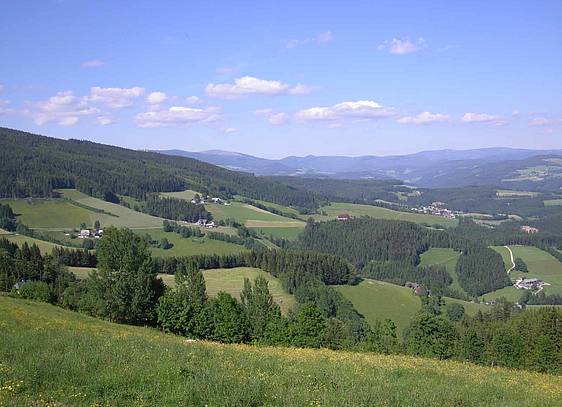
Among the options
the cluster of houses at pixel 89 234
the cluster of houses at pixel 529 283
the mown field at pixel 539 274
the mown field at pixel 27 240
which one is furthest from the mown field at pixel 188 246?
the cluster of houses at pixel 529 283

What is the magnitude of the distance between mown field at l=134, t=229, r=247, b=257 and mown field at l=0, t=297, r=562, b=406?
429ft

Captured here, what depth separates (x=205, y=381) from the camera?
539 inches

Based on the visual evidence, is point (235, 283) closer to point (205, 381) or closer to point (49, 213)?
point (49, 213)

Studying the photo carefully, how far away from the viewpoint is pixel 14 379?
1253 cm

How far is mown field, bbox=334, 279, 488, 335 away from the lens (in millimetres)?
112375

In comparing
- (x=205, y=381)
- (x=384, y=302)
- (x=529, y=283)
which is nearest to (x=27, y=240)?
(x=384, y=302)

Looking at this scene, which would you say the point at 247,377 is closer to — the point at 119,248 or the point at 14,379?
the point at 14,379

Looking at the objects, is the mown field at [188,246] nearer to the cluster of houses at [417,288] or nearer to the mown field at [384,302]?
the mown field at [384,302]

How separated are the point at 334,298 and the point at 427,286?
5915cm

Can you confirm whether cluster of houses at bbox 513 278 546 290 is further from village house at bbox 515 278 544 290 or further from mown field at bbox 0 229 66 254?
mown field at bbox 0 229 66 254

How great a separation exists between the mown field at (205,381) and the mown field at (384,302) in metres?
87.9

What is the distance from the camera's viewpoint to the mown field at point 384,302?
369ft

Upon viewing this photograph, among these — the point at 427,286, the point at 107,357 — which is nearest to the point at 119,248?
the point at 107,357

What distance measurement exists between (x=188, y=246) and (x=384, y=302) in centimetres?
7146
